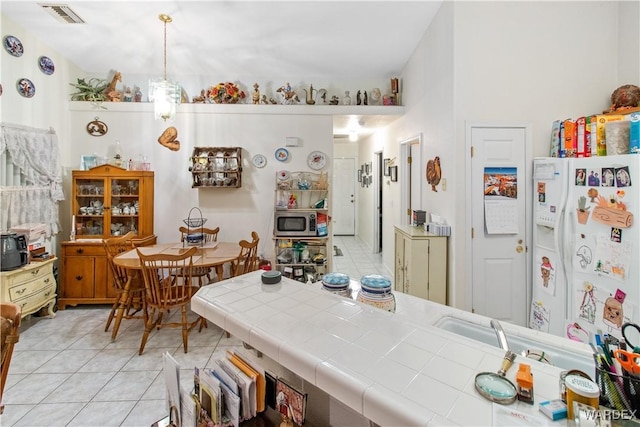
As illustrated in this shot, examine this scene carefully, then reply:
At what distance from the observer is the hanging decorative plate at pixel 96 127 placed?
13.7 ft

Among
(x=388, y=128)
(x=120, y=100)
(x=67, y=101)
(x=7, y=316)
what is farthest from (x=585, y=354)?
(x=67, y=101)

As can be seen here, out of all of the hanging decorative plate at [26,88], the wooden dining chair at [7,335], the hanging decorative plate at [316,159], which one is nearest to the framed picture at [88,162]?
the hanging decorative plate at [26,88]

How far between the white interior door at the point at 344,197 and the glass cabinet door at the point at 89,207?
18.0 ft

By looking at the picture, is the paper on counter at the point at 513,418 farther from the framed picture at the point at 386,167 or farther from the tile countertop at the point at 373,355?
the framed picture at the point at 386,167

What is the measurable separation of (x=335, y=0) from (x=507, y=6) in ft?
5.09

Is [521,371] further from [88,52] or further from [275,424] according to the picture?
[88,52]

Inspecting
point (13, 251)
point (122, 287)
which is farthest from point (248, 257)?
point (13, 251)

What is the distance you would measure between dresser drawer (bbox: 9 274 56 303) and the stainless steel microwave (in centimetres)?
250

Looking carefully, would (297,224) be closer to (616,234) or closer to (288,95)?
(288,95)

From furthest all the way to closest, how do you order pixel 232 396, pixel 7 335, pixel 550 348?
pixel 7 335
pixel 550 348
pixel 232 396

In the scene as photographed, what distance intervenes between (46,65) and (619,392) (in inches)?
210

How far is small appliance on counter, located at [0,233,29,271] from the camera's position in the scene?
286cm

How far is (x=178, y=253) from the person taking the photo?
330 cm

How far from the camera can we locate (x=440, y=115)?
3068 mm
